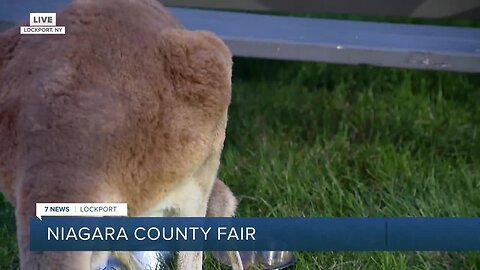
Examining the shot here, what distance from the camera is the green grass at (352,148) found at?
110 inches

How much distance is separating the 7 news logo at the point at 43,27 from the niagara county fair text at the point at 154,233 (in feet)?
1.38

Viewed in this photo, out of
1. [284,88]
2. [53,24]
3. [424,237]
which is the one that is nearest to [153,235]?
[53,24]

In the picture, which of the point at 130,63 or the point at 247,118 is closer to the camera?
the point at 130,63

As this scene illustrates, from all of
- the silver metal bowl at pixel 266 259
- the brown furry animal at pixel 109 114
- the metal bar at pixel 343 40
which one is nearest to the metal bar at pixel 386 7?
the metal bar at pixel 343 40

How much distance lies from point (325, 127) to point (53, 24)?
179 centimetres

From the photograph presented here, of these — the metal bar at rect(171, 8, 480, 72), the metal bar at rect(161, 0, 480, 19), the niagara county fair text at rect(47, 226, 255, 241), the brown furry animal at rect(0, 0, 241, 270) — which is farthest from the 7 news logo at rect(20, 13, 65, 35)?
the metal bar at rect(161, 0, 480, 19)

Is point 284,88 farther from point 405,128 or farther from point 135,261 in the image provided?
point 135,261

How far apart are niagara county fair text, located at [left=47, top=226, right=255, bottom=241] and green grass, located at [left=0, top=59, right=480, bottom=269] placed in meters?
0.50

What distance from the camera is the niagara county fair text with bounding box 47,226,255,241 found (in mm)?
1768

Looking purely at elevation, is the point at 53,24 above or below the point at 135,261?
above

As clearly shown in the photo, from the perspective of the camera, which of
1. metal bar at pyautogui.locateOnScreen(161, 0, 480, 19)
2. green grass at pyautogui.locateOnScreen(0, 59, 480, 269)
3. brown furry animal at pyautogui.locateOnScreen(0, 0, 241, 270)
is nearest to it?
brown furry animal at pyautogui.locateOnScreen(0, 0, 241, 270)

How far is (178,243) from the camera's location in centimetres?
202

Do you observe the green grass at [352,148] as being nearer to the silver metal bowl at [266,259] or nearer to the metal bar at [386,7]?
the silver metal bowl at [266,259]

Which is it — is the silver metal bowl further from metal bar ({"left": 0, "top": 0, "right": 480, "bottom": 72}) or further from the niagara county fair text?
metal bar ({"left": 0, "top": 0, "right": 480, "bottom": 72})
